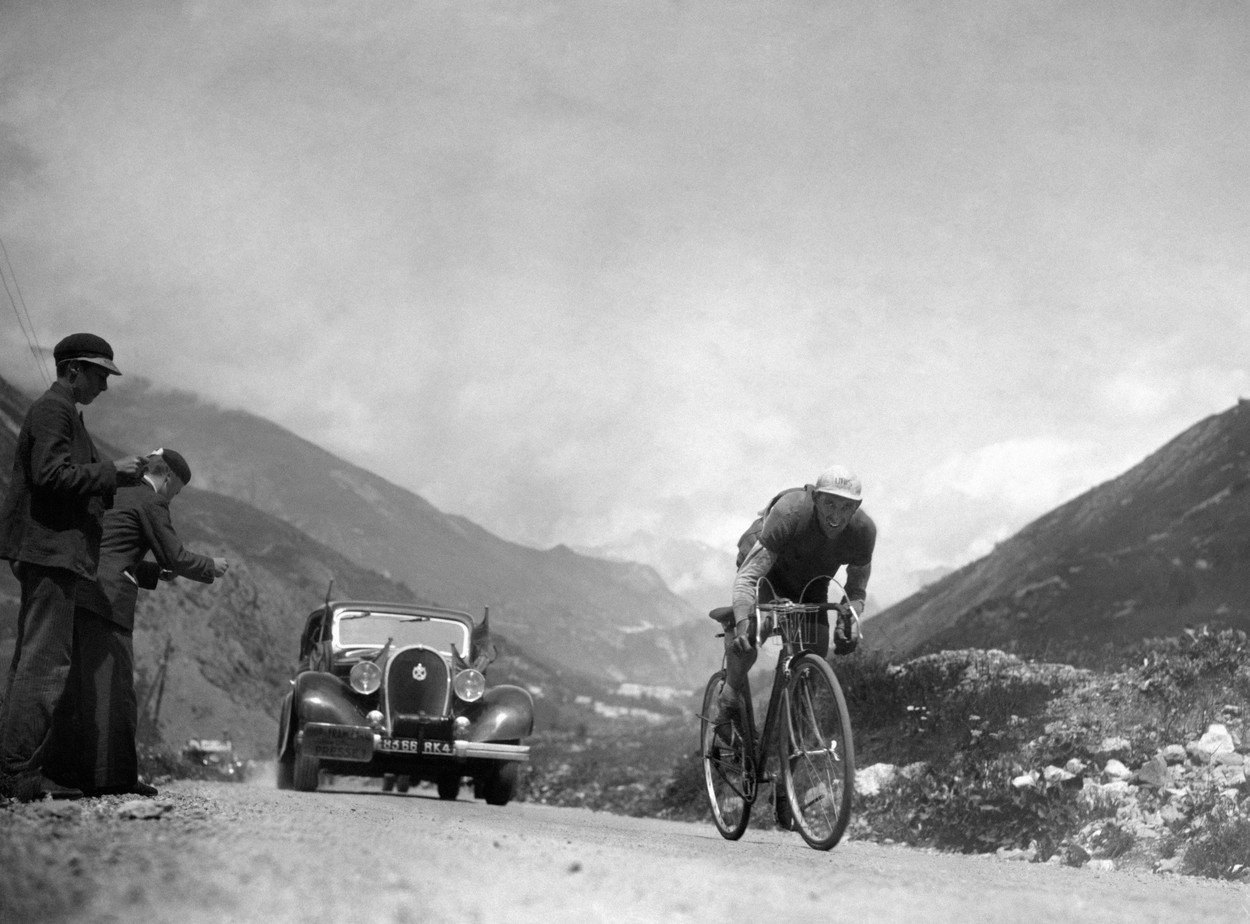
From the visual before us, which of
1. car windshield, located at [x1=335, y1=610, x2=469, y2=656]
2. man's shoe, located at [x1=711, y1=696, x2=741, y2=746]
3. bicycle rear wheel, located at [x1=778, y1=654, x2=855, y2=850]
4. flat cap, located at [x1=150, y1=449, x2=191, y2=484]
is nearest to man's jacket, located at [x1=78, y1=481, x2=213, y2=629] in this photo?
flat cap, located at [x1=150, y1=449, x2=191, y2=484]

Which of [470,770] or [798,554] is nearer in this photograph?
[798,554]

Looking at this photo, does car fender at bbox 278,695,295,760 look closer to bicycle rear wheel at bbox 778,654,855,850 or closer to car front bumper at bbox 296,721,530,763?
car front bumper at bbox 296,721,530,763

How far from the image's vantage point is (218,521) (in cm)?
4212

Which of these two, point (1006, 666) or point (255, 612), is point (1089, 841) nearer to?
point (1006, 666)

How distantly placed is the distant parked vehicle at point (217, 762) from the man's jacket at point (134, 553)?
8.45 metres

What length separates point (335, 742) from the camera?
993cm

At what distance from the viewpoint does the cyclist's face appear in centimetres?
577

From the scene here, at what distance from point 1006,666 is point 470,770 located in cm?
486

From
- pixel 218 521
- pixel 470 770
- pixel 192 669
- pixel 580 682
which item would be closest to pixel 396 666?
pixel 470 770

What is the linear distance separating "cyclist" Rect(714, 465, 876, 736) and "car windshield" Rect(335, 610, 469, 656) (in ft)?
21.2

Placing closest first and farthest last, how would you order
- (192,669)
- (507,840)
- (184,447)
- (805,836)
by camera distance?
(507,840) → (805,836) → (192,669) → (184,447)

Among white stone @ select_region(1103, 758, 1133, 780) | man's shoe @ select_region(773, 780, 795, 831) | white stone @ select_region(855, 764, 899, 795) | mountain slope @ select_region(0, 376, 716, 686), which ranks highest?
mountain slope @ select_region(0, 376, 716, 686)

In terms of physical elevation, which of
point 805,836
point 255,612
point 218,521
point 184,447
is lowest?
point 805,836

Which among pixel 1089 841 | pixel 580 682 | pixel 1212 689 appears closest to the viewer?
pixel 1089 841
